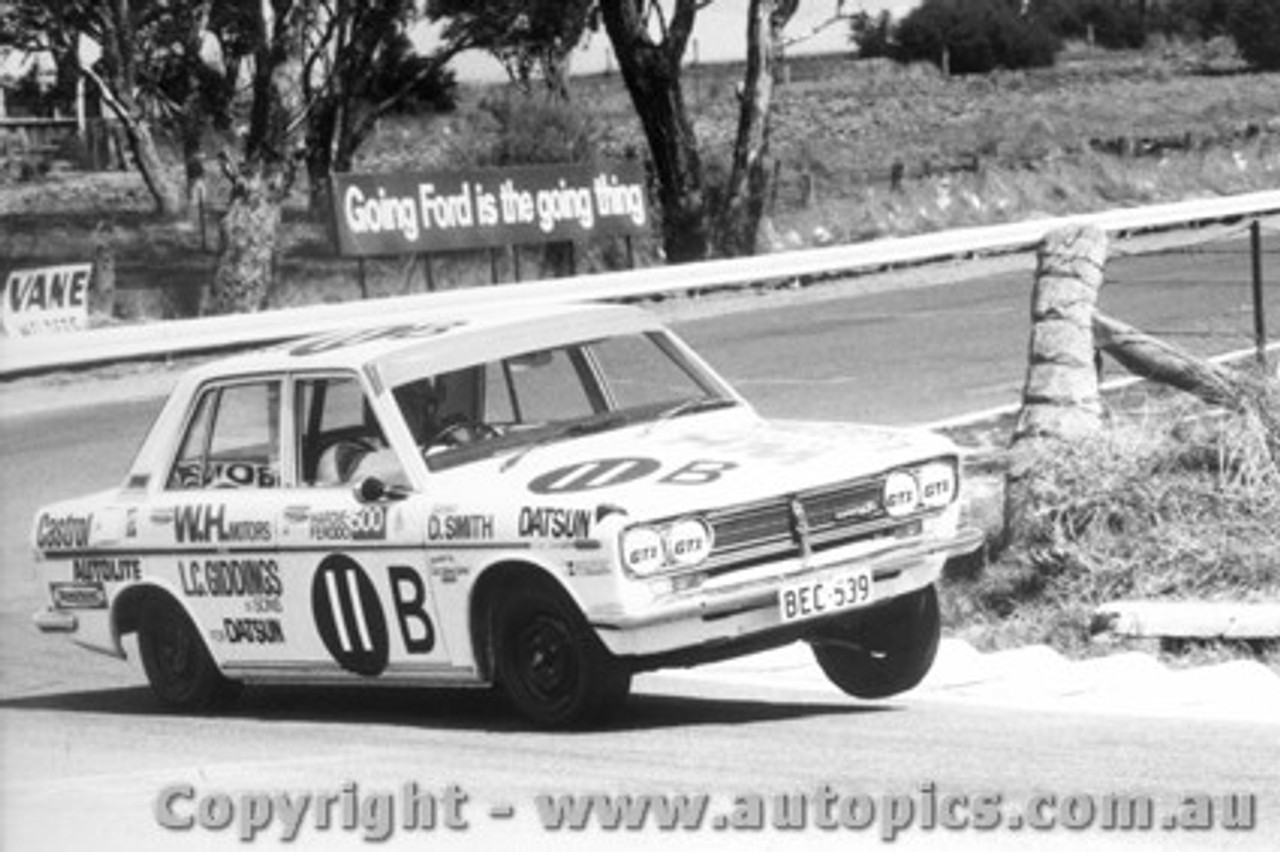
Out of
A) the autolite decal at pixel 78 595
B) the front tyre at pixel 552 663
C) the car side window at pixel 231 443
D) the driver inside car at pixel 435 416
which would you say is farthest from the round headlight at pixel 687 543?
the autolite decal at pixel 78 595

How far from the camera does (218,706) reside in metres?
9.88

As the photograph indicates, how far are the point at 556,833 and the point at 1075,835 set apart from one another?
1.20m

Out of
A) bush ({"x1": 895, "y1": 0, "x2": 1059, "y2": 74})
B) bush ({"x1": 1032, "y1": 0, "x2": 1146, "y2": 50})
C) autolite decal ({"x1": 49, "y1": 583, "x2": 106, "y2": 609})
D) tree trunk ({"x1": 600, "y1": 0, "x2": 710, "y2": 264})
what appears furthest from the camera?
bush ({"x1": 1032, "y1": 0, "x2": 1146, "y2": 50})

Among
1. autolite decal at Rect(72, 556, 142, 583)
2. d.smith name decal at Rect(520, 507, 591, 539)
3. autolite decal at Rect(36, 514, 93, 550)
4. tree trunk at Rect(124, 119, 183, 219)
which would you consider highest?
d.smith name decal at Rect(520, 507, 591, 539)

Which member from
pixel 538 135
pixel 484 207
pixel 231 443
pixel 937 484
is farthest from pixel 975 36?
pixel 937 484

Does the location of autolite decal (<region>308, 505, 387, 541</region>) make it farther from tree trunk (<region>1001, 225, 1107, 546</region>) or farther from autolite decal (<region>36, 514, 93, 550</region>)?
tree trunk (<region>1001, 225, 1107, 546</region>)

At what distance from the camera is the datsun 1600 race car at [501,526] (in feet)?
28.0

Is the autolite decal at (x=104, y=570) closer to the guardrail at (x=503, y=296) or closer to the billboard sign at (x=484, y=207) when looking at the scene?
the guardrail at (x=503, y=296)

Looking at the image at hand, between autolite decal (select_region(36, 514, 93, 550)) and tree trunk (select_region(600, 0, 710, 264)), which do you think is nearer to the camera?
autolite decal (select_region(36, 514, 93, 550))

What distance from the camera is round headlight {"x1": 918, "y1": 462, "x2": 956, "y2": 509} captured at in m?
9.02

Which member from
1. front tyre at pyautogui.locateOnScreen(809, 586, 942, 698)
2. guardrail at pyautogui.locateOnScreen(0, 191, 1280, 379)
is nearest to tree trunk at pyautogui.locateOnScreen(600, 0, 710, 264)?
guardrail at pyautogui.locateOnScreen(0, 191, 1280, 379)

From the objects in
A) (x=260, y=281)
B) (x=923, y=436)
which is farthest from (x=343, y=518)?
(x=260, y=281)

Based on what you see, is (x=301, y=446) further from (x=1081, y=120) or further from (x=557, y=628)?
(x=1081, y=120)

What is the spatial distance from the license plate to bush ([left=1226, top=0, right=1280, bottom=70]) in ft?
91.8
